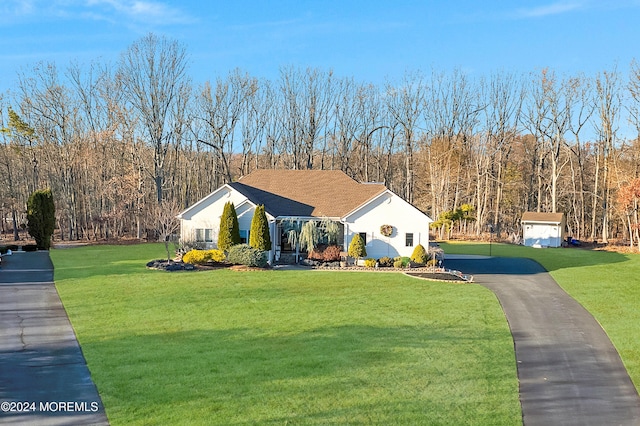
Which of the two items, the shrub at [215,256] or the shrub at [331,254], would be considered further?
the shrub at [331,254]

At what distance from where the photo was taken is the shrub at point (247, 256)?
86.2 ft

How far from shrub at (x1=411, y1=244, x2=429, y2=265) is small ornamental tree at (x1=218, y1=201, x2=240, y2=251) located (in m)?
9.88

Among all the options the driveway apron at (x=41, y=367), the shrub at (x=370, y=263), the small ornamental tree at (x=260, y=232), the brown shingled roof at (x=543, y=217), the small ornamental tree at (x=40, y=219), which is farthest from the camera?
the brown shingled roof at (x=543, y=217)

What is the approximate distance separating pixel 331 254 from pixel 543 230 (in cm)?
2177

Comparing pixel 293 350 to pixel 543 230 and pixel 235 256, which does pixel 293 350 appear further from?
pixel 543 230

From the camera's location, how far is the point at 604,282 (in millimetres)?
23375

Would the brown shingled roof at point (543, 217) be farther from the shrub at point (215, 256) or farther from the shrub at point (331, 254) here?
the shrub at point (215, 256)

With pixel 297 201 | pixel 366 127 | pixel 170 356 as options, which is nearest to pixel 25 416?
pixel 170 356

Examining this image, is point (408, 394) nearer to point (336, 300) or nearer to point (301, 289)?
point (336, 300)

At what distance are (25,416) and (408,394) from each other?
7197 mm

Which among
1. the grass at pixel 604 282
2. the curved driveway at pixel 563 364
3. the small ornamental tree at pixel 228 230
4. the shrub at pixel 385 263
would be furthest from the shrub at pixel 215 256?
the grass at pixel 604 282

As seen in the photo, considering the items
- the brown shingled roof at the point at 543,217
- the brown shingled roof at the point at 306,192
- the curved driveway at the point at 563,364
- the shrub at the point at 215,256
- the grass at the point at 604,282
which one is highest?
the brown shingled roof at the point at 306,192

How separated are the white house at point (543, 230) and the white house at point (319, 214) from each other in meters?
16.2

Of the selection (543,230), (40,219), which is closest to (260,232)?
(40,219)
